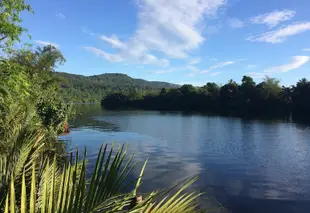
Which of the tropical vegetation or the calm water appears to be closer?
the tropical vegetation

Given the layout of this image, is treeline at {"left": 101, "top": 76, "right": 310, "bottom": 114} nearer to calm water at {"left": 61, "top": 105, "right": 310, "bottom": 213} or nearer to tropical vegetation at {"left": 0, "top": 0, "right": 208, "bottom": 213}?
calm water at {"left": 61, "top": 105, "right": 310, "bottom": 213}

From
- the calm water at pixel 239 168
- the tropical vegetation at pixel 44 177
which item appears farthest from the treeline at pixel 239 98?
the tropical vegetation at pixel 44 177

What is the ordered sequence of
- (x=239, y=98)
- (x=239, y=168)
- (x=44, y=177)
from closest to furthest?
(x=44, y=177)
(x=239, y=168)
(x=239, y=98)

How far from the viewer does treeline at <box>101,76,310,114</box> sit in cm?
7025

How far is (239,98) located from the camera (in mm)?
82312

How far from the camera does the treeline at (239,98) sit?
70.2 meters

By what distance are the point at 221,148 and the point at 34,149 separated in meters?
20.7

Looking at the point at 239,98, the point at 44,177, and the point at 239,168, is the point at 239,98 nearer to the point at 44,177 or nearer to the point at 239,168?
the point at 239,168

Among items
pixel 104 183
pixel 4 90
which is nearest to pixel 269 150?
pixel 4 90

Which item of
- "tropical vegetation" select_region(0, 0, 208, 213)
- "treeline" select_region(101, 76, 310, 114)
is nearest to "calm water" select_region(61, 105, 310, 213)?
"tropical vegetation" select_region(0, 0, 208, 213)

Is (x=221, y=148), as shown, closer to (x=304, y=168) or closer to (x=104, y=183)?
(x=304, y=168)

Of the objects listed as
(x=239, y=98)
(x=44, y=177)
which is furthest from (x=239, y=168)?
(x=239, y=98)

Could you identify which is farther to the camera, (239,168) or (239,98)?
(239,98)

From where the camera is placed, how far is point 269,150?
68.4 feet
